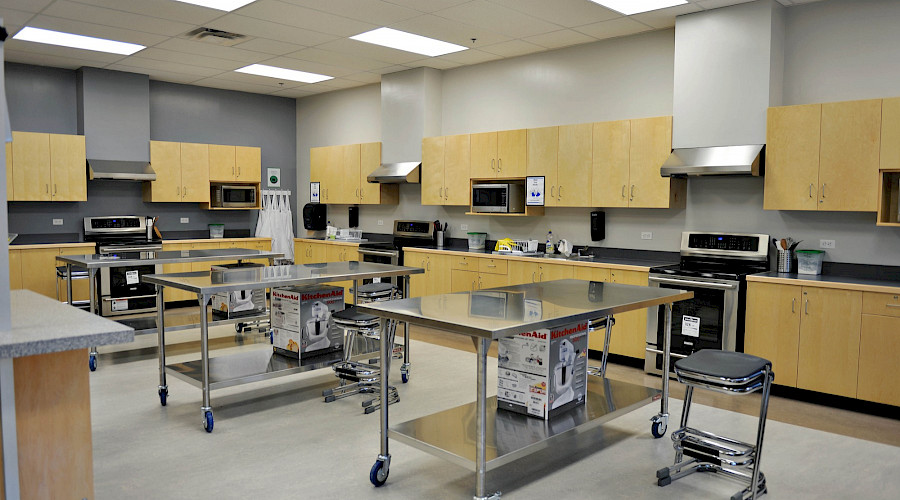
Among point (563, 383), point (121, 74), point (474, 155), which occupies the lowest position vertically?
point (563, 383)

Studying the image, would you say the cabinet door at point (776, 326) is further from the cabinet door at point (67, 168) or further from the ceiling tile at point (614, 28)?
the cabinet door at point (67, 168)

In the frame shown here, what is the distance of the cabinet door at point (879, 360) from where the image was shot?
445 cm

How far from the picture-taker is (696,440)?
11.2ft

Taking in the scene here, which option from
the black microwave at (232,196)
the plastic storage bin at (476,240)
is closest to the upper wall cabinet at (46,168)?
the black microwave at (232,196)

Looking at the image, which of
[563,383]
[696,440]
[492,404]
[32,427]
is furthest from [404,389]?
[32,427]

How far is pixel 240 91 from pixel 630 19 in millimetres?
6239

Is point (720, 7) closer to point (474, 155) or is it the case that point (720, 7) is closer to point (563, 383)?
point (474, 155)

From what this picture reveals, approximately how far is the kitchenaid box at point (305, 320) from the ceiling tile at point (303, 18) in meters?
2.44

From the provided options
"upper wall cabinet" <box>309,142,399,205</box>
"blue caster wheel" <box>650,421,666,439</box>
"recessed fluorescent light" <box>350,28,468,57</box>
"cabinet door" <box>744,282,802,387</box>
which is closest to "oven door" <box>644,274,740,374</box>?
"cabinet door" <box>744,282,802,387</box>

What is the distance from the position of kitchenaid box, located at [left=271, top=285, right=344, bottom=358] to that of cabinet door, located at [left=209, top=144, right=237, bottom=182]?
15.1 feet

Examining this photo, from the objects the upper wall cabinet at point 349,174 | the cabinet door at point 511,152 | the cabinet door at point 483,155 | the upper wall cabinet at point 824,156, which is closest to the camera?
the upper wall cabinet at point 824,156

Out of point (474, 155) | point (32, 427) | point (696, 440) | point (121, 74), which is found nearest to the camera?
point (32, 427)

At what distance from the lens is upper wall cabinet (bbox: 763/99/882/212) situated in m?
4.73

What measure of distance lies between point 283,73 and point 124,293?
3.53 m
